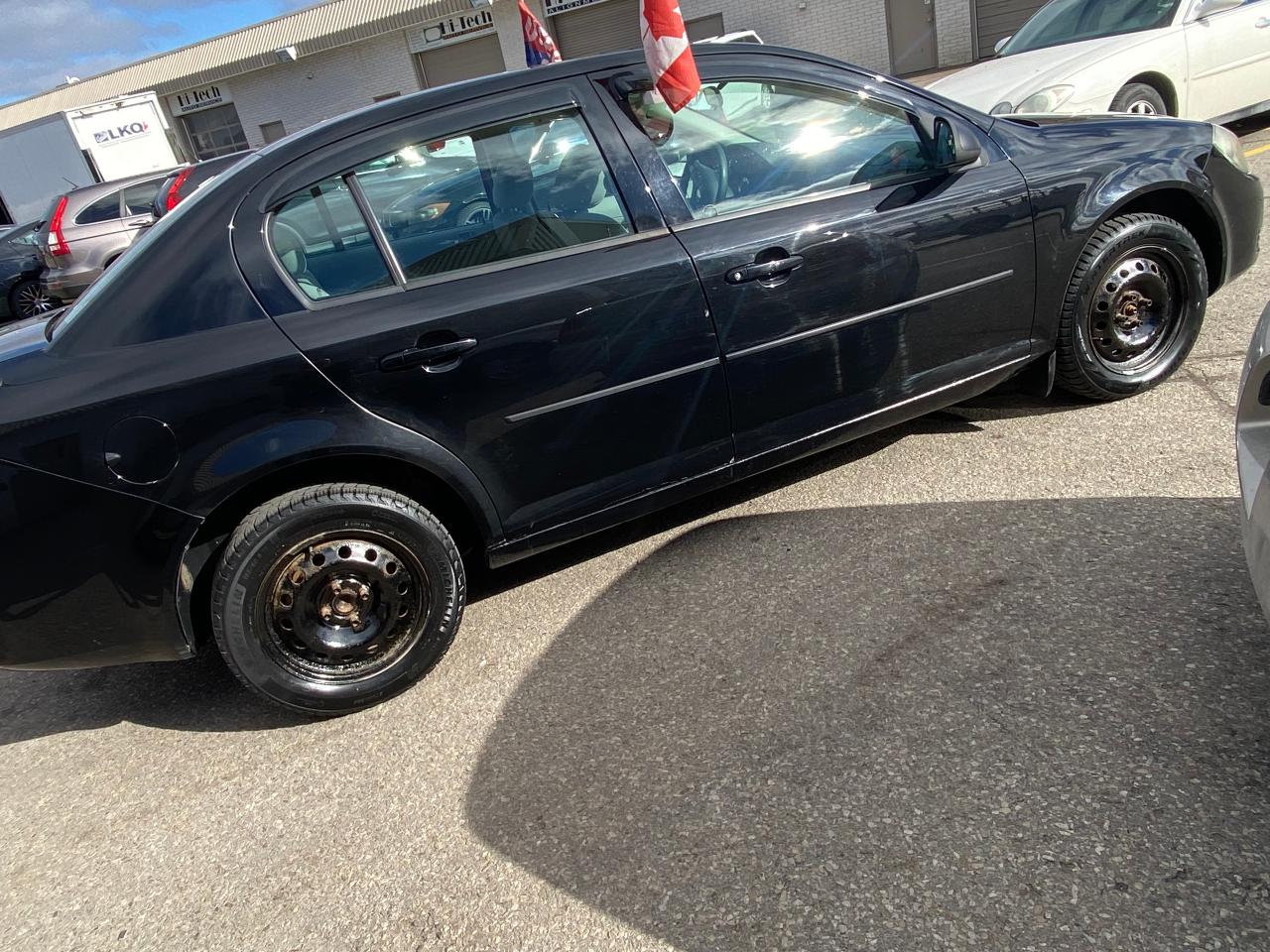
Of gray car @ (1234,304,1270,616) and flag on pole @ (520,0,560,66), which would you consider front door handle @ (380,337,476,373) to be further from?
flag on pole @ (520,0,560,66)

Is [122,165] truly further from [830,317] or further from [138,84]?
[830,317]

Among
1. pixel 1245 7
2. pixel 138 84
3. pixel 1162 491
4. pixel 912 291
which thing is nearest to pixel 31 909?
pixel 912 291

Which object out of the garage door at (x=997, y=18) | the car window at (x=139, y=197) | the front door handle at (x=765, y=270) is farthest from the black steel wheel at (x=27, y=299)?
the garage door at (x=997, y=18)

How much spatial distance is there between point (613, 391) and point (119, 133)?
18612mm

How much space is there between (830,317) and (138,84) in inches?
1374

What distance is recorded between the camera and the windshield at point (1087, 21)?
6.70 metres

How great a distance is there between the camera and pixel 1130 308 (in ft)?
11.7

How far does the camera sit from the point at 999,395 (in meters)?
4.00

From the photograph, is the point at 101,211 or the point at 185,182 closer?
the point at 185,182

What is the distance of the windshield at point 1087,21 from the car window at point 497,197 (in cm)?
575

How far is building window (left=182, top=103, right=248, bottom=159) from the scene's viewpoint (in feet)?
99.0

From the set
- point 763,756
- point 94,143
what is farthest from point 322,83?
point 763,756

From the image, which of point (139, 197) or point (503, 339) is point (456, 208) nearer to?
point (503, 339)

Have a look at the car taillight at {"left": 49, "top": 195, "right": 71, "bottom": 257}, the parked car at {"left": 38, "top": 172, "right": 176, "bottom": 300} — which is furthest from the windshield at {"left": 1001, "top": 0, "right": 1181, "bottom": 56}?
the car taillight at {"left": 49, "top": 195, "right": 71, "bottom": 257}
